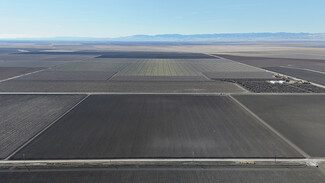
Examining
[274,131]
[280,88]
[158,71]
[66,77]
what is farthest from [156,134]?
[158,71]

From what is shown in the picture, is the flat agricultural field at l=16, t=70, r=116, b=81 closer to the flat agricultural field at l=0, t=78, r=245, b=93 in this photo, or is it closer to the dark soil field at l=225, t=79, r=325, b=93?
the flat agricultural field at l=0, t=78, r=245, b=93

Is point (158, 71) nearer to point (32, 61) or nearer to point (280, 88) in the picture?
point (280, 88)

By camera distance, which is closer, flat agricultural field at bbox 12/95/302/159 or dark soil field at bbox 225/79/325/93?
flat agricultural field at bbox 12/95/302/159

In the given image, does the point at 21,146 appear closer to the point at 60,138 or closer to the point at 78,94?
the point at 60,138

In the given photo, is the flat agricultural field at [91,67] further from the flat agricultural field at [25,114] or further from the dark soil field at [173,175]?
the dark soil field at [173,175]

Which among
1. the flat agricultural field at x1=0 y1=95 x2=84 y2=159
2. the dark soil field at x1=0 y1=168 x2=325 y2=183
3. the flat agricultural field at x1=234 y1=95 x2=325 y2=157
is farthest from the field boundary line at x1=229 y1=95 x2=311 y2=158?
the flat agricultural field at x1=0 y1=95 x2=84 y2=159

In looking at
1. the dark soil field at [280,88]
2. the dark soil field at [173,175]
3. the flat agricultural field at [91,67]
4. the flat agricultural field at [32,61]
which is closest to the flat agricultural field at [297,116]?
the dark soil field at [280,88]

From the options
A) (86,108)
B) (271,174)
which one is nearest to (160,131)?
(271,174)
